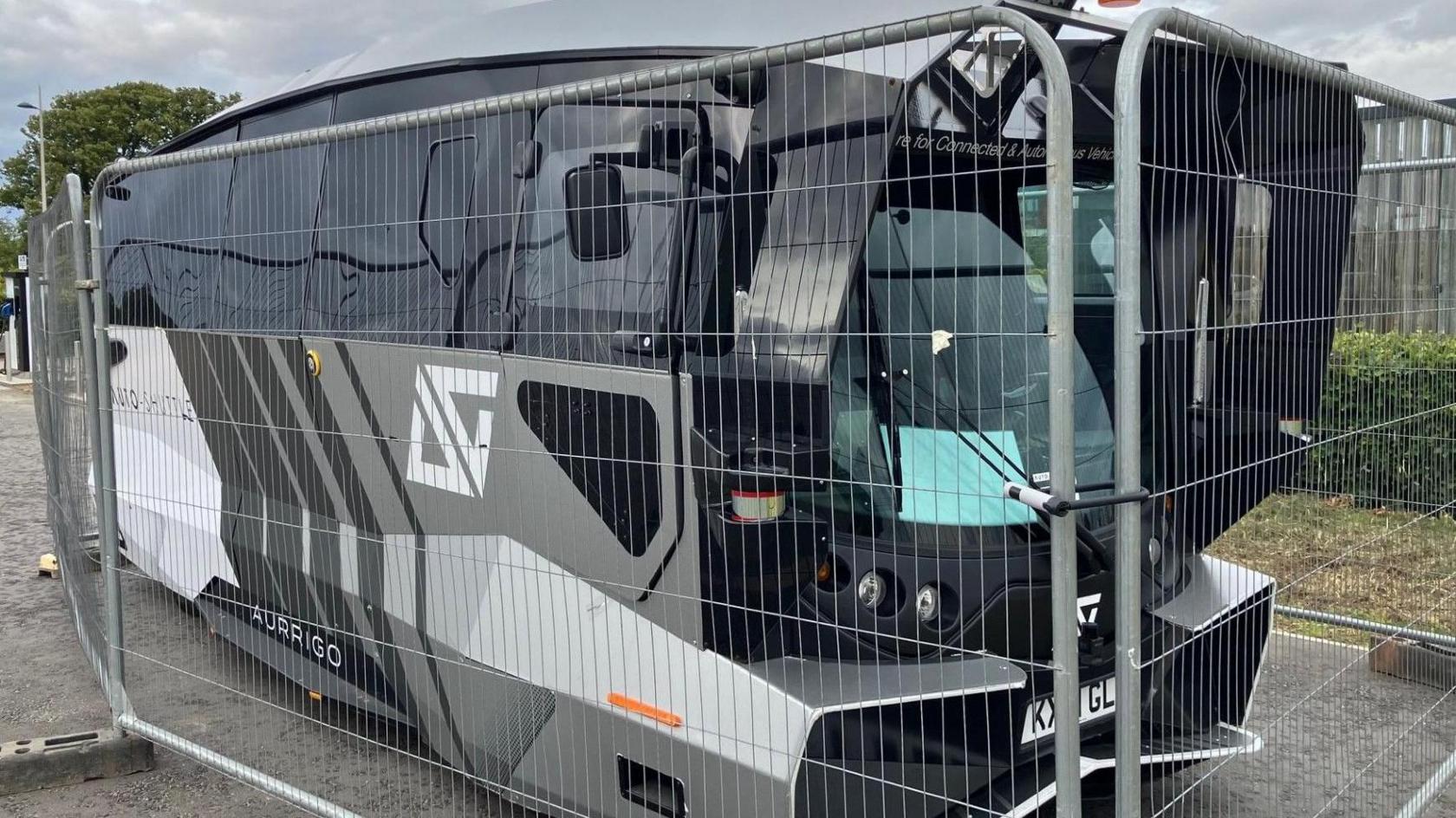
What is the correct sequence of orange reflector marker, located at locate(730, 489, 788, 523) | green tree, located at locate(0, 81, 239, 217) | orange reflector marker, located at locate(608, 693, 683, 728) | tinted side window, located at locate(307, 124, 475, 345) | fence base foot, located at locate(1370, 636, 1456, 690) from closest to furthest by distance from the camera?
orange reflector marker, located at locate(730, 489, 788, 523)
orange reflector marker, located at locate(608, 693, 683, 728)
tinted side window, located at locate(307, 124, 475, 345)
fence base foot, located at locate(1370, 636, 1456, 690)
green tree, located at locate(0, 81, 239, 217)

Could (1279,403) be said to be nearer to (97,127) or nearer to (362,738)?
(362,738)

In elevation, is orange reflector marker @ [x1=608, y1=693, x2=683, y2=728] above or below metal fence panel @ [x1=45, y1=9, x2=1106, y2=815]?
below

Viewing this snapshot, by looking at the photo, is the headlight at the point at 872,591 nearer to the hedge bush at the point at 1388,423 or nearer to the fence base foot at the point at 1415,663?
the hedge bush at the point at 1388,423

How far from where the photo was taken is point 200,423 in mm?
4691

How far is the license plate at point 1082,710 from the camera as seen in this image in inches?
113

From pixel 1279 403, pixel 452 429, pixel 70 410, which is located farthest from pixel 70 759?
pixel 1279 403

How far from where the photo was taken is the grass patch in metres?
3.08

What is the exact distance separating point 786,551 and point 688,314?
700 millimetres

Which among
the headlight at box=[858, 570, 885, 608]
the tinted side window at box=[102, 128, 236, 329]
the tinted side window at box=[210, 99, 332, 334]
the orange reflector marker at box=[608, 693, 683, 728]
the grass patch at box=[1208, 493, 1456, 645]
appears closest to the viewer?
the headlight at box=[858, 570, 885, 608]

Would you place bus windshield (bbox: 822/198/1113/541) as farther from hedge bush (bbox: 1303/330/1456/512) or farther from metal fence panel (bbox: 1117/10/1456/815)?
hedge bush (bbox: 1303/330/1456/512)

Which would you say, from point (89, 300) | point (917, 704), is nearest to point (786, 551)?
point (917, 704)

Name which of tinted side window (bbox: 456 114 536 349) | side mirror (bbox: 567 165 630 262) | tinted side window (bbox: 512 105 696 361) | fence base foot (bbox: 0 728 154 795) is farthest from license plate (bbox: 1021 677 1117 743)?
fence base foot (bbox: 0 728 154 795)

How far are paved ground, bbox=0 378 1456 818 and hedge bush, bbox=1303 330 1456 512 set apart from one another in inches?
24.9

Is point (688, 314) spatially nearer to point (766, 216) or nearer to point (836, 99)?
point (766, 216)
